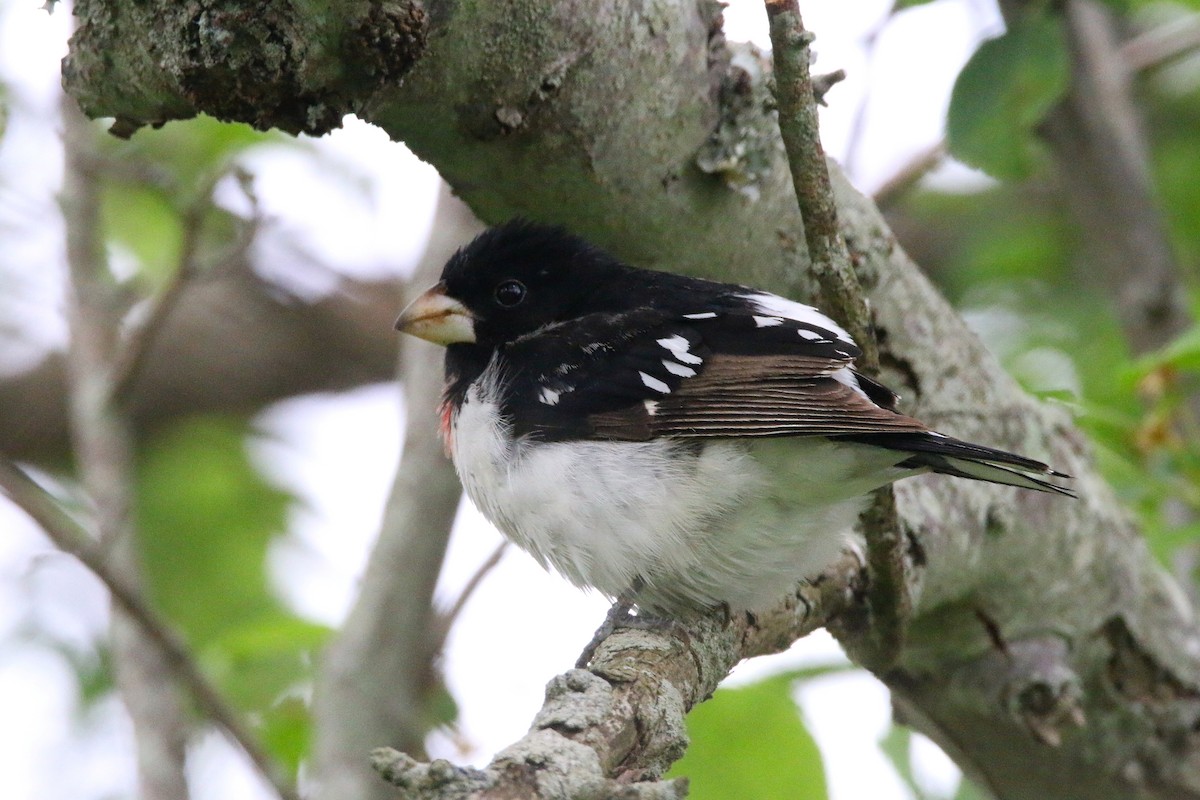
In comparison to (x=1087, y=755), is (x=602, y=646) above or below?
below

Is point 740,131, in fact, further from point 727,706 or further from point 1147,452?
point 1147,452

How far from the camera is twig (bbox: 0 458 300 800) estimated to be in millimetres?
2986

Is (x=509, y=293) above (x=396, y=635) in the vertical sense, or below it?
above

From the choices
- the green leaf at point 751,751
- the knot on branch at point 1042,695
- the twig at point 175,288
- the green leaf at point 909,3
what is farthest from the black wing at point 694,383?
the twig at point 175,288

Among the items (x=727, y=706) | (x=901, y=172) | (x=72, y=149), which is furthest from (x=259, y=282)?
(x=727, y=706)

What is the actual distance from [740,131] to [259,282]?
3769mm

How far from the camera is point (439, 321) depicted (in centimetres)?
354

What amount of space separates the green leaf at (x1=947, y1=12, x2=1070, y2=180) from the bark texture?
0.53 m

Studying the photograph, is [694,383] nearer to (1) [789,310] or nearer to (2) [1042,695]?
(1) [789,310]

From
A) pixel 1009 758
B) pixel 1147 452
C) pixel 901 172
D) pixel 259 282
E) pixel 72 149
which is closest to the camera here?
pixel 1009 758

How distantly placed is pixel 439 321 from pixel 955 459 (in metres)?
1.46

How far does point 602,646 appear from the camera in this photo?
251 centimetres

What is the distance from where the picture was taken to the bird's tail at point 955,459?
2545 millimetres

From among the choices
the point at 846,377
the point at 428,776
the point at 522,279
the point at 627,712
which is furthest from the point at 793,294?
the point at 428,776
